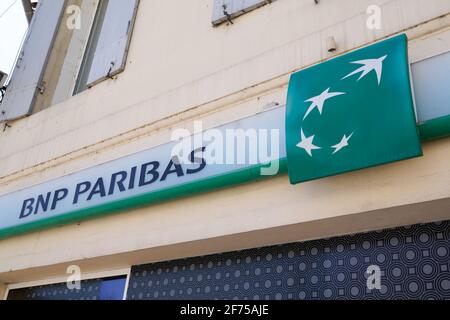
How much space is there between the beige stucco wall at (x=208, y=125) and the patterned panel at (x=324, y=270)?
0.31 ft

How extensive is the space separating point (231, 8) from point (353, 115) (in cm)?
203

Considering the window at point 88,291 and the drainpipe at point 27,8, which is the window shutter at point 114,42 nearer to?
the window at point 88,291

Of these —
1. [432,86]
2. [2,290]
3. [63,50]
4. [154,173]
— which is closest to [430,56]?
[432,86]

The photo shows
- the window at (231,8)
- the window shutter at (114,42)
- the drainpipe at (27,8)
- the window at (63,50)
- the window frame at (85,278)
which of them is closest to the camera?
the window frame at (85,278)

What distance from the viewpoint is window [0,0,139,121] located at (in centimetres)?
531

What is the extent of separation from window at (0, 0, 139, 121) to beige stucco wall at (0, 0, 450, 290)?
27 cm

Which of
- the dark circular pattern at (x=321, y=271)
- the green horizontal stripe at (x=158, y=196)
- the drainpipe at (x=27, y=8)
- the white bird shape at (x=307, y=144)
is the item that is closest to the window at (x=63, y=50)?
the drainpipe at (x=27, y=8)

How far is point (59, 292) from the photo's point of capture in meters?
4.30

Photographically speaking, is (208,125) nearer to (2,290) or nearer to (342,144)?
(342,144)

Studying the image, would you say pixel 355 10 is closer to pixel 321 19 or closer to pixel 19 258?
pixel 321 19

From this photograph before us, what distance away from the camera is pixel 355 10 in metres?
3.37

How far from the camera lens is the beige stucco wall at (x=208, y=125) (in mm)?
2713

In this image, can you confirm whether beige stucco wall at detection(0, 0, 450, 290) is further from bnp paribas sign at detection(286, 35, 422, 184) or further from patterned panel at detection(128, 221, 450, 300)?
bnp paribas sign at detection(286, 35, 422, 184)
